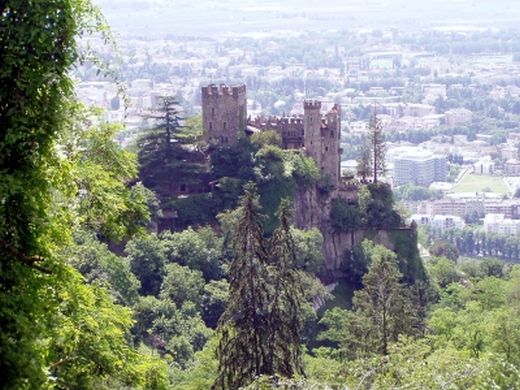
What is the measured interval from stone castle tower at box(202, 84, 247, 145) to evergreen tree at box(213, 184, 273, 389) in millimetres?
22582

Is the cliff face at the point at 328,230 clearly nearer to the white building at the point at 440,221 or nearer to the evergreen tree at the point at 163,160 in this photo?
the evergreen tree at the point at 163,160

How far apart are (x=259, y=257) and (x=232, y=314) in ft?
3.44

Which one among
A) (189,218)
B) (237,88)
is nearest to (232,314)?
(189,218)

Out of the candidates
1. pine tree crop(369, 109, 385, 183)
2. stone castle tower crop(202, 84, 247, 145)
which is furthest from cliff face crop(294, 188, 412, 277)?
stone castle tower crop(202, 84, 247, 145)

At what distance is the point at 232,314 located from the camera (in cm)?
1995

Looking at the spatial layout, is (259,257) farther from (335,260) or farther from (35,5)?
(335,260)

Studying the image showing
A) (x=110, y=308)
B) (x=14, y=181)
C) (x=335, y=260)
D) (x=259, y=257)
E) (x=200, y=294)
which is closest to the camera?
(x=14, y=181)

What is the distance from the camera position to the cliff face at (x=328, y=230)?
143 feet

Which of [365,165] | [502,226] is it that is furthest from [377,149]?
[502,226]

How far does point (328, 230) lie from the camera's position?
145ft

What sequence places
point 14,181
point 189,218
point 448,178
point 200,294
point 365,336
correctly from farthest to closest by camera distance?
point 448,178 → point 189,218 → point 200,294 → point 365,336 → point 14,181

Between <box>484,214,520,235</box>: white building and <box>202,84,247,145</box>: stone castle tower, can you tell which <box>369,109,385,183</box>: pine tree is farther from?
<box>484,214,520,235</box>: white building

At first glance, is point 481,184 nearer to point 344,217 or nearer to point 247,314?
point 344,217

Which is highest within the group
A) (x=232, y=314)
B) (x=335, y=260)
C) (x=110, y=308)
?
(x=110, y=308)
